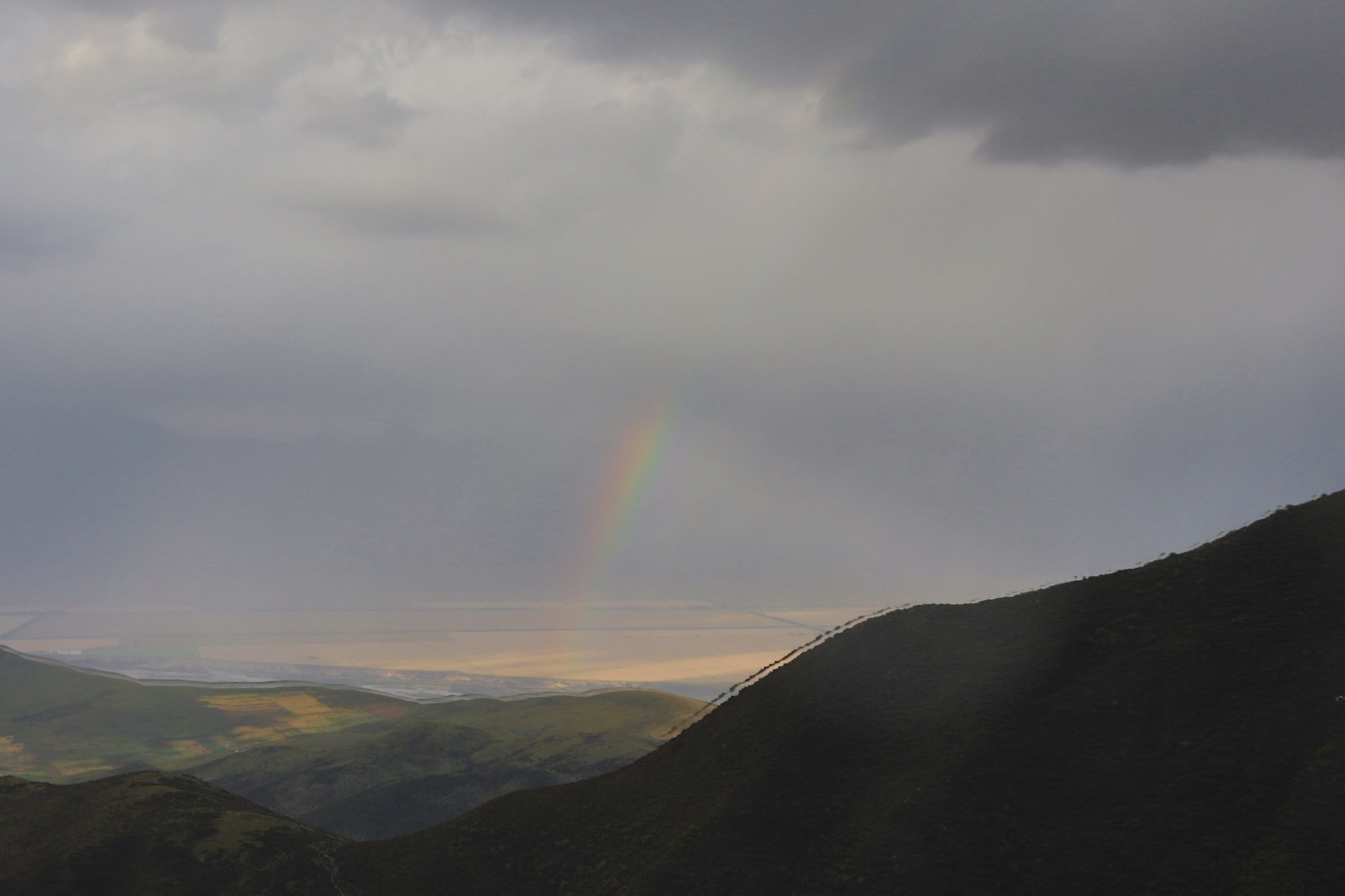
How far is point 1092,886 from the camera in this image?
4506 centimetres

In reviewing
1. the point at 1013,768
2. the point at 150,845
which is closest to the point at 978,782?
the point at 1013,768

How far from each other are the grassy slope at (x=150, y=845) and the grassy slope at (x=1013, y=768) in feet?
17.5

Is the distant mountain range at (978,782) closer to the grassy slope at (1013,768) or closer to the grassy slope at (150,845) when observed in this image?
the grassy slope at (1013,768)

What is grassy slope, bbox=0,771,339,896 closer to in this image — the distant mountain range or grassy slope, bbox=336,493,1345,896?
the distant mountain range

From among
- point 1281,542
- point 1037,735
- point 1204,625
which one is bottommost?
point 1037,735

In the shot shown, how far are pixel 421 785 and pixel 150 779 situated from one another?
114 m

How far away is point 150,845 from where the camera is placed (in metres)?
74.6

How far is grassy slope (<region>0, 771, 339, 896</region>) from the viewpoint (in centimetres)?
7000

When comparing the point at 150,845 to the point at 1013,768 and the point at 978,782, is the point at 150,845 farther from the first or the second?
the point at 1013,768

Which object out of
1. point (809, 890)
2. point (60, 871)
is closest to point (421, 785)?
point (60, 871)

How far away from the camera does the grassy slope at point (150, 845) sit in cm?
7000

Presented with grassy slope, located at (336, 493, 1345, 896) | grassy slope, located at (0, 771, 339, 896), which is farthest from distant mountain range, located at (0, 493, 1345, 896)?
grassy slope, located at (0, 771, 339, 896)

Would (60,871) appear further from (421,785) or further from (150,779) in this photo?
(421,785)

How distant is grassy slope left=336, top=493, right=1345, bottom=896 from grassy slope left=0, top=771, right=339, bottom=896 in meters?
5.33
